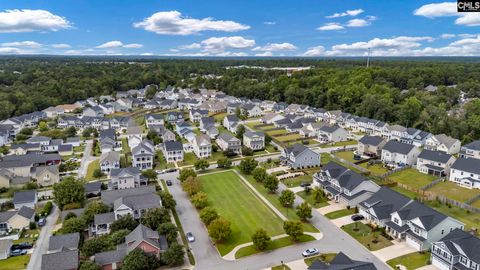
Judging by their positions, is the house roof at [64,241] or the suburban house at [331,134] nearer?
the house roof at [64,241]

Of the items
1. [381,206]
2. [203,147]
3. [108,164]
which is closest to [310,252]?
[381,206]

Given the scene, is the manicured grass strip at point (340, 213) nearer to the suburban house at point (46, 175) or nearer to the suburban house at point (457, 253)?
the suburban house at point (457, 253)

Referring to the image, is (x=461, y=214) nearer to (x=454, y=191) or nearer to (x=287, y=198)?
(x=454, y=191)

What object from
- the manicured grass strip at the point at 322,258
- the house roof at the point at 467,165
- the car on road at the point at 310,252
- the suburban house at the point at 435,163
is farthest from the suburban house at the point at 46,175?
the house roof at the point at 467,165

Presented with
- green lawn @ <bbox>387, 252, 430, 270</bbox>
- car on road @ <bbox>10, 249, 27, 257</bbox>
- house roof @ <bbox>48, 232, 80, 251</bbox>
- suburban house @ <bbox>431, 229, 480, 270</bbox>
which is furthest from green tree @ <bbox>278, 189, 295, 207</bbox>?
car on road @ <bbox>10, 249, 27, 257</bbox>

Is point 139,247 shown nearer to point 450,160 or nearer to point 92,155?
point 92,155

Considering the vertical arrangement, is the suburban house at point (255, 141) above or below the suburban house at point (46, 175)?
above

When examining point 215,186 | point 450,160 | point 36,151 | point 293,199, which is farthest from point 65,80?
point 450,160
